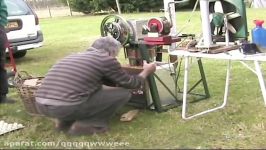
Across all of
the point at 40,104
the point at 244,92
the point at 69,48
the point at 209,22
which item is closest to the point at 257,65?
the point at 209,22

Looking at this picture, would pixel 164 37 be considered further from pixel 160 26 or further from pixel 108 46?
pixel 108 46

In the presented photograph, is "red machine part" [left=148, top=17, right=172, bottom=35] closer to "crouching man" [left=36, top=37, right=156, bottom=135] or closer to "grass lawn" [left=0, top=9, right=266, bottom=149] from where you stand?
"crouching man" [left=36, top=37, right=156, bottom=135]

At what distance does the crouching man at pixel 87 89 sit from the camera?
14.7 feet

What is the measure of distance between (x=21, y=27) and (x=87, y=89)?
16.5 feet

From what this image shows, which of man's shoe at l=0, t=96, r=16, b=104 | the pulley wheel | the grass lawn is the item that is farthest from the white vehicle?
the pulley wheel

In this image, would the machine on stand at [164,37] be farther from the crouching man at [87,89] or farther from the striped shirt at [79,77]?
the striped shirt at [79,77]

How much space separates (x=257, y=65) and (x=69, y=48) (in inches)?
297

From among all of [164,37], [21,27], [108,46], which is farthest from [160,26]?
[21,27]

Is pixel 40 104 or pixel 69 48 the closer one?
pixel 40 104

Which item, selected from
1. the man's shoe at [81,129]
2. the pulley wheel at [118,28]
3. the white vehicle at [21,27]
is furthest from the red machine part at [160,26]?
the white vehicle at [21,27]

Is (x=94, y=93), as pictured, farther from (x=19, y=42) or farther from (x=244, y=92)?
(x=19, y=42)

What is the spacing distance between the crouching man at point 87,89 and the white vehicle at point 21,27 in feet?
15.0


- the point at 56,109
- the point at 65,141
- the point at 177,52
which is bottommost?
the point at 65,141

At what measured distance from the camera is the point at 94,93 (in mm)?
4625
